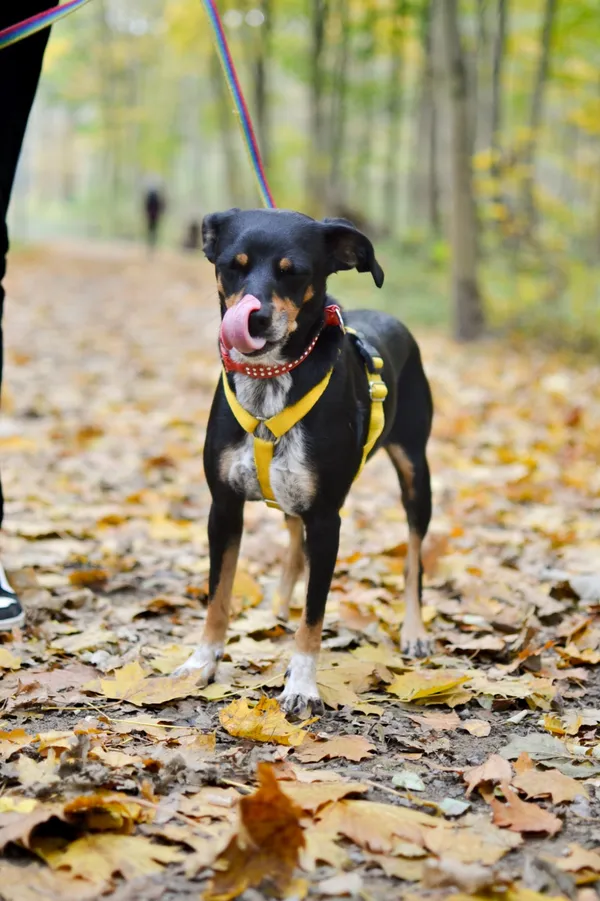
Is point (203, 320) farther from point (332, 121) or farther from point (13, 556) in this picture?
point (13, 556)

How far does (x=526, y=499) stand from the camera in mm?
6480

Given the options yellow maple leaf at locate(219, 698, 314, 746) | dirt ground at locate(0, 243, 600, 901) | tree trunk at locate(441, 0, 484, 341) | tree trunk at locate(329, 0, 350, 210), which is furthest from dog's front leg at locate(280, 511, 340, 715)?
tree trunk at locate(329, 0, 350, 210)

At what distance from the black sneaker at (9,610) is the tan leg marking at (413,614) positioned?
1.58 m

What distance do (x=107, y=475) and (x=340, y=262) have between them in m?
3.66

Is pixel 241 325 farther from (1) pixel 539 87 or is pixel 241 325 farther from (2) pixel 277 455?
(1) pixel 539 87

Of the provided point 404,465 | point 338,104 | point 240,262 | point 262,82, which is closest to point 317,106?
point 338,104

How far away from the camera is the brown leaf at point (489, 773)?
8.81 ft

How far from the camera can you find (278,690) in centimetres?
344

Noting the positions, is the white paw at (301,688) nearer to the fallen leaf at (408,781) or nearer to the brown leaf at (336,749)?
the brown leaf at (336,749)

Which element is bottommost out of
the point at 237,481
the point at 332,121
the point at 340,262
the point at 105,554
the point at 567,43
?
the point at 105,554

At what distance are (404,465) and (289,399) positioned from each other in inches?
43.9

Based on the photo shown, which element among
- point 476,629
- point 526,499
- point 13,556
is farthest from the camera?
point 526,499

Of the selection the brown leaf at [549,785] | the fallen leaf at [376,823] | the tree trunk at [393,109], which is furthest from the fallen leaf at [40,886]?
the tree trunk at [393,109]

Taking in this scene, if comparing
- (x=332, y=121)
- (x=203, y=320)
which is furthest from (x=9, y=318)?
(x=332, y=121)
